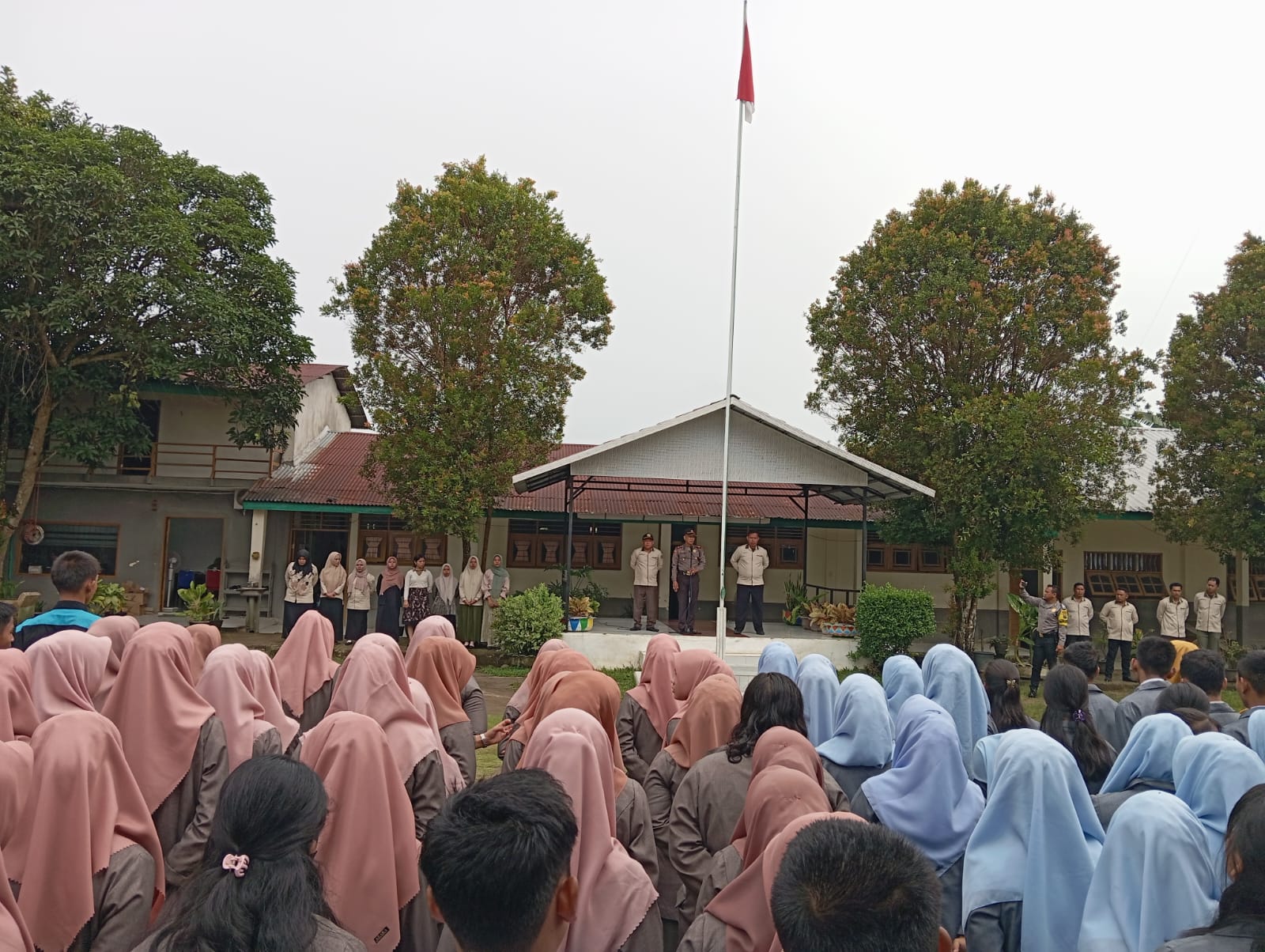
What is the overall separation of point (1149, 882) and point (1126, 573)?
18.3 meters

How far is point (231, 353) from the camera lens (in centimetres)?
1527

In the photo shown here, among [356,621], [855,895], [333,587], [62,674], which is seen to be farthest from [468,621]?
[855,895]

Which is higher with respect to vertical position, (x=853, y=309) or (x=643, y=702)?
(x=853, y=309)

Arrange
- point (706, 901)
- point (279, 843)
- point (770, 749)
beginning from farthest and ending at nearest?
point (770, 749) < point (706, 901) < point (279, 843)

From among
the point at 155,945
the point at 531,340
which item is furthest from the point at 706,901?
the point at 531,340

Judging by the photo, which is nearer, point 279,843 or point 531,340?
point 279,843

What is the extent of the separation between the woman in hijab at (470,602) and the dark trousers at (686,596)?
10.3 feet

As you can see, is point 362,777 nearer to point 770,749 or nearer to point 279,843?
point 279,843

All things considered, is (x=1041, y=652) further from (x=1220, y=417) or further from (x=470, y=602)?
(x=470, y=602)

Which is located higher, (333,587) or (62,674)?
(62,674)

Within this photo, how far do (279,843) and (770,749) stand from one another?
1711 millimetres

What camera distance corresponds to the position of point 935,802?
337 centimetres

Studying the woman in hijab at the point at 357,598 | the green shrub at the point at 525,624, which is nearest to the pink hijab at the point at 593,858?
the green shrub at the point at 525,624

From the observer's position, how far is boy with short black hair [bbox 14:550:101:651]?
5148 millimetres
